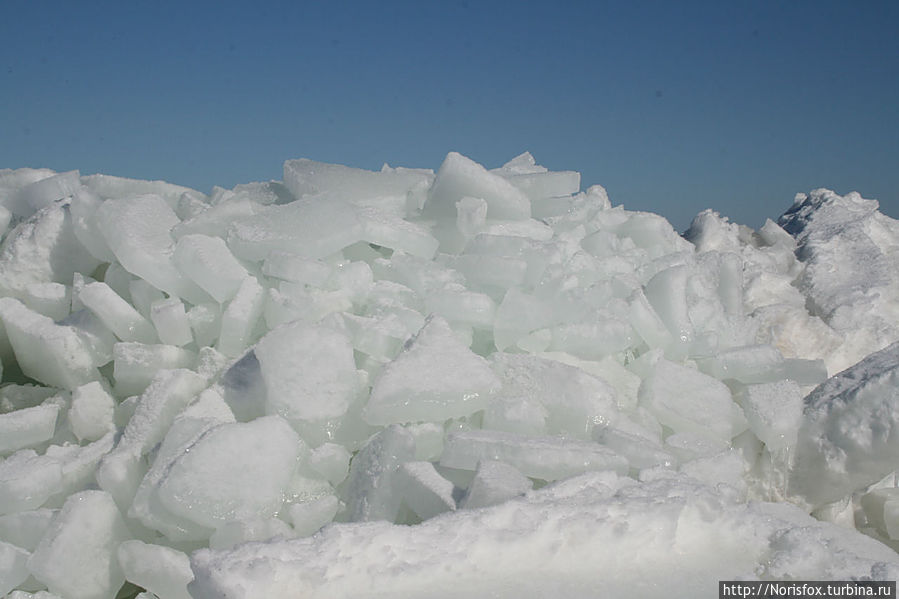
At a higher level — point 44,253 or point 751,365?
point 44,253

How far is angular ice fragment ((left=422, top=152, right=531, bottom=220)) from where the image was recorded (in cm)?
280

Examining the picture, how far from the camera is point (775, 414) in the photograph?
2.18 m

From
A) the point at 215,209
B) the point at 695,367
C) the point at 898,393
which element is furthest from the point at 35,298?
the point at 898,393

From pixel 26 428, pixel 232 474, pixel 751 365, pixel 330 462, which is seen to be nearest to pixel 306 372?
pixel 330 462

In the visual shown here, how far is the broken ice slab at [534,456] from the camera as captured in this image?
1711mm

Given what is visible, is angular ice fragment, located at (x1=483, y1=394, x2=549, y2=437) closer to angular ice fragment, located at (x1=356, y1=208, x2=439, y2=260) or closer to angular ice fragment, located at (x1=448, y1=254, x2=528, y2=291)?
angular ice fragment, located at (x1=448, y1=254, x2=528, y2=291)

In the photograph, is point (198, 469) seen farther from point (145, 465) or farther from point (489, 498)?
point (489, 498)

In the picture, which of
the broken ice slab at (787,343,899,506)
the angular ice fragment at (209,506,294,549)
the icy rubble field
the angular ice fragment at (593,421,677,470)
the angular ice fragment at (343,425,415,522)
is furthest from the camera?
the broken ice slab at (787,343,899,506)

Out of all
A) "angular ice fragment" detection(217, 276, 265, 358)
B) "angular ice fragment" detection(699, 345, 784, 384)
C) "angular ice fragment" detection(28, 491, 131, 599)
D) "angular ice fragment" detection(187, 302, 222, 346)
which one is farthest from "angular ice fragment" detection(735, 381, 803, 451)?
"angular ice fragment" detection(28, 491, 131, 599)

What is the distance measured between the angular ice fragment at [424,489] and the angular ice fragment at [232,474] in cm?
30

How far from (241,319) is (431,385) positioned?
25.5 inches

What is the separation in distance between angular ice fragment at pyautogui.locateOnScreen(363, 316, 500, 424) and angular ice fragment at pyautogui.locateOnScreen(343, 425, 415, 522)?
8cm

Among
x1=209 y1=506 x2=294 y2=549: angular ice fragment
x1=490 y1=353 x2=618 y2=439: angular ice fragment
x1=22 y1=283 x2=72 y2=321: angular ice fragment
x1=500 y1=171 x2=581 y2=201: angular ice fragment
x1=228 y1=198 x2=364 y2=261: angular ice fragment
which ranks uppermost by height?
x1=500 y1=171 x2=581 y2=201: angular ice fragment

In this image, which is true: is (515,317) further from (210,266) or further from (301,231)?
(210,266)
